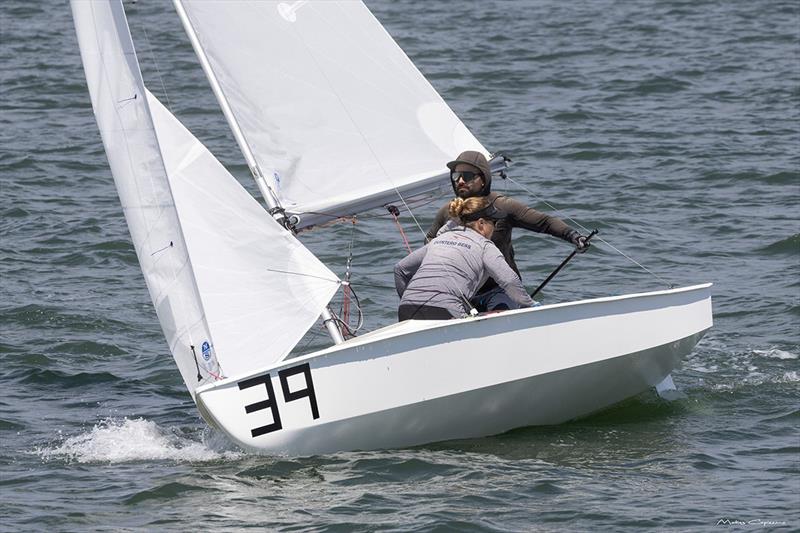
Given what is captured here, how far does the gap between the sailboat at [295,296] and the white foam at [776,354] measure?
1.39 m

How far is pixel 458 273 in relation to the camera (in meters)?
7.17

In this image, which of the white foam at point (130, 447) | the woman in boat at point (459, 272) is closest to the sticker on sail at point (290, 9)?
the woman in boat at point (459, 272)

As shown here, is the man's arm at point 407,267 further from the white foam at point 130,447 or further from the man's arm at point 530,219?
the white foam at point 130,447

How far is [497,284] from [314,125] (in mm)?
1428

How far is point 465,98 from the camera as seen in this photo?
16.4 meters

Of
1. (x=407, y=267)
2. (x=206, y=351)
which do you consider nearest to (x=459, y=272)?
(x=407, y=267)

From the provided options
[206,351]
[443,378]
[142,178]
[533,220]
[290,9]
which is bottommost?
[443,378]

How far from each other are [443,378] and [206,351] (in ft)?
3.82

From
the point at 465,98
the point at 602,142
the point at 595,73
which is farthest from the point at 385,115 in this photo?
the point at 595,73

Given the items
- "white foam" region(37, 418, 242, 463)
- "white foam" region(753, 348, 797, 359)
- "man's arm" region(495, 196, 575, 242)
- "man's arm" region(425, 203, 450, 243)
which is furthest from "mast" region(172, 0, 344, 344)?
"white foam" region(753, 348, 797, 359)

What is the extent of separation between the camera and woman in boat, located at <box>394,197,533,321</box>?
712cm

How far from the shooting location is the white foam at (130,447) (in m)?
7.15

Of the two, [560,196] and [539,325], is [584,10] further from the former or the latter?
[539,325]

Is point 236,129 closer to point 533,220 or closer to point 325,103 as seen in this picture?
point 325,103
